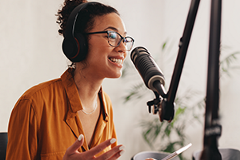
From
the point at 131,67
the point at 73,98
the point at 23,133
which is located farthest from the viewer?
the point at 131,67

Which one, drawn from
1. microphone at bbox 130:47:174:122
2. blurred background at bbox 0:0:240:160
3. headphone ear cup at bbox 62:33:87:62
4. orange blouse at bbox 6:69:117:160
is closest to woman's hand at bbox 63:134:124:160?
microphone at bbox 130:47:174:122

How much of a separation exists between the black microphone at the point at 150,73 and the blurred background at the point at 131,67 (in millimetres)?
801

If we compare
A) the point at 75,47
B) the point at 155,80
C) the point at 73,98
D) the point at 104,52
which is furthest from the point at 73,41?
the point at 155,80

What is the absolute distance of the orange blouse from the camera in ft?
2.53

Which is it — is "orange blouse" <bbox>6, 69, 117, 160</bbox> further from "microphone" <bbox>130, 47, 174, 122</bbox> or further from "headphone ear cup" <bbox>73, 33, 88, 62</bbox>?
"microphone" <bbox>130, 47, 174, 122</bbox>

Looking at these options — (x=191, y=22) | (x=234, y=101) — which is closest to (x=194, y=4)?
(x=191, y=22)

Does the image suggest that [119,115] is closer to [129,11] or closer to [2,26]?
[129,11]

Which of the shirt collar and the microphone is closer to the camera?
the microphone

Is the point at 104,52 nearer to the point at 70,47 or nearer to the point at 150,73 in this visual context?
the point at 70,47

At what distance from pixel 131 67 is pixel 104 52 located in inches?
55.2

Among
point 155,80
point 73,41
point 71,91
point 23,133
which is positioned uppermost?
point 73,41

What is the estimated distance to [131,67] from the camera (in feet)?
7.36

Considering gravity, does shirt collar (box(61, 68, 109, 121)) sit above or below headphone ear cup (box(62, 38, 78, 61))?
below

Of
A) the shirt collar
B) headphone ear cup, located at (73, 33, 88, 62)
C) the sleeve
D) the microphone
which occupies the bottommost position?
the sleeve
